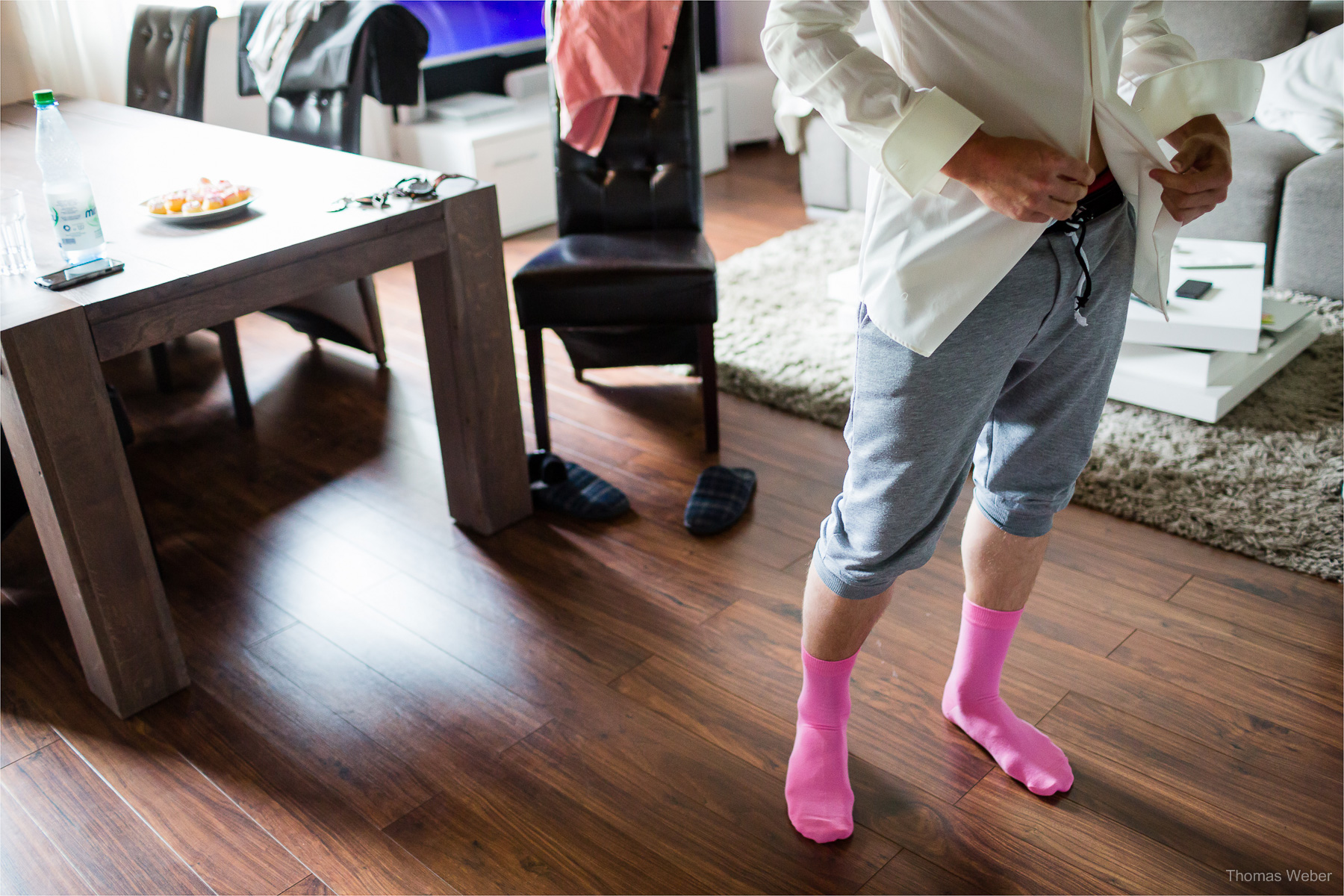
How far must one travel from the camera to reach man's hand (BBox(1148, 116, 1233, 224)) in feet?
3.59

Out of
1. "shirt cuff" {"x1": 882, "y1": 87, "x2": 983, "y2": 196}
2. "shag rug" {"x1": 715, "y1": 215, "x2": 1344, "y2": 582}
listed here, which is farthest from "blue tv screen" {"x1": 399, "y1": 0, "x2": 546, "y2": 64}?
"shirt cuff" {"x1": 882, "y1": 87, "x2": 983, "y2": 196}

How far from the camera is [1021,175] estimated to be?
998 mm

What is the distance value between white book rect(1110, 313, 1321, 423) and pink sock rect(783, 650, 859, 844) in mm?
1326

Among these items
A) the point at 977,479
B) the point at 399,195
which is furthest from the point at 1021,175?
the point at 399,195

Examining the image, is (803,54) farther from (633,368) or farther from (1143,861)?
(633,368)

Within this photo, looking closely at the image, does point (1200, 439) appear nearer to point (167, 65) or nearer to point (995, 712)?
point (995, 712)

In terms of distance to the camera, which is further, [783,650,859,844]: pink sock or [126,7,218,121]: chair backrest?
[126,7,218,121]: chair backrest

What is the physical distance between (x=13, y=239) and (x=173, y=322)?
351 millimetres

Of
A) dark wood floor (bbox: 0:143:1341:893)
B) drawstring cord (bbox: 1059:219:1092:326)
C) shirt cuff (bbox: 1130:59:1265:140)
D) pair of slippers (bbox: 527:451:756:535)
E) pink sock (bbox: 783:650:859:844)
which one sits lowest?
dark wood floor (bbox: 0:143:1341:893)

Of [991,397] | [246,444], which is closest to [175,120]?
[246,444]

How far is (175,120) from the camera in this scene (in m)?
2.76

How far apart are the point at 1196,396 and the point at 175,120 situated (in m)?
2.62

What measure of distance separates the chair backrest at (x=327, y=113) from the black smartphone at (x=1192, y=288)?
2.04 m

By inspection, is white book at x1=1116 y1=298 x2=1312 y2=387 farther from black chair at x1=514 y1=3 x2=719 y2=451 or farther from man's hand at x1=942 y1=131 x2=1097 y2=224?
man's hand at x1=942 y1=131 x2=1097 y2=224
